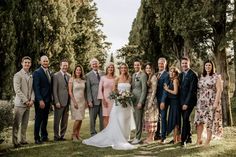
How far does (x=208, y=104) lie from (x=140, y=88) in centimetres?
184

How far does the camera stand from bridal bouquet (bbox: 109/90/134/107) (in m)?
11.2

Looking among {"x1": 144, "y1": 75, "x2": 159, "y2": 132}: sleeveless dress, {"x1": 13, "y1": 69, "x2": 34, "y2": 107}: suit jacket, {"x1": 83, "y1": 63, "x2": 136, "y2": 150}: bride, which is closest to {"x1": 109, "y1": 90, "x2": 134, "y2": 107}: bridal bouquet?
{"x1": 83, "y1": 63, "x2": 136, "y2": 150}: bride

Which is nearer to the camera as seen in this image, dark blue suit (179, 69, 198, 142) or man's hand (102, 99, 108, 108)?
dark blue suit (179, 69, 198, 142)

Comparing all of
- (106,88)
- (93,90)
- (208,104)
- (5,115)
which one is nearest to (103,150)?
(106,88)

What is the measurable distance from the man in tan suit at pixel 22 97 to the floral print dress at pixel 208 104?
424cm

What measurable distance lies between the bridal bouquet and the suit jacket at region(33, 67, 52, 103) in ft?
5.35

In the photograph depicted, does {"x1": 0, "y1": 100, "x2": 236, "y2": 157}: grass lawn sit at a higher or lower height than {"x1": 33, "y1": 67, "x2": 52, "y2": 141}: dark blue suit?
lower

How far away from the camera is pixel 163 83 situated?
1126 cm

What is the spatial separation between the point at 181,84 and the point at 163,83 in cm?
54

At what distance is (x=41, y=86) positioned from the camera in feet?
36.4

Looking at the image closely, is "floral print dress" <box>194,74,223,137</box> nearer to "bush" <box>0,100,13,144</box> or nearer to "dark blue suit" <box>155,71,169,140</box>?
"dark blue suit" <box>155,71,169,140</box>

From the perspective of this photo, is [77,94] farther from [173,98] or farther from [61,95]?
[173,98]

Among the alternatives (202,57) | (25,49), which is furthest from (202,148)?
(25,49)

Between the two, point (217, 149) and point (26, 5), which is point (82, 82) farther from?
point (26, 5)
